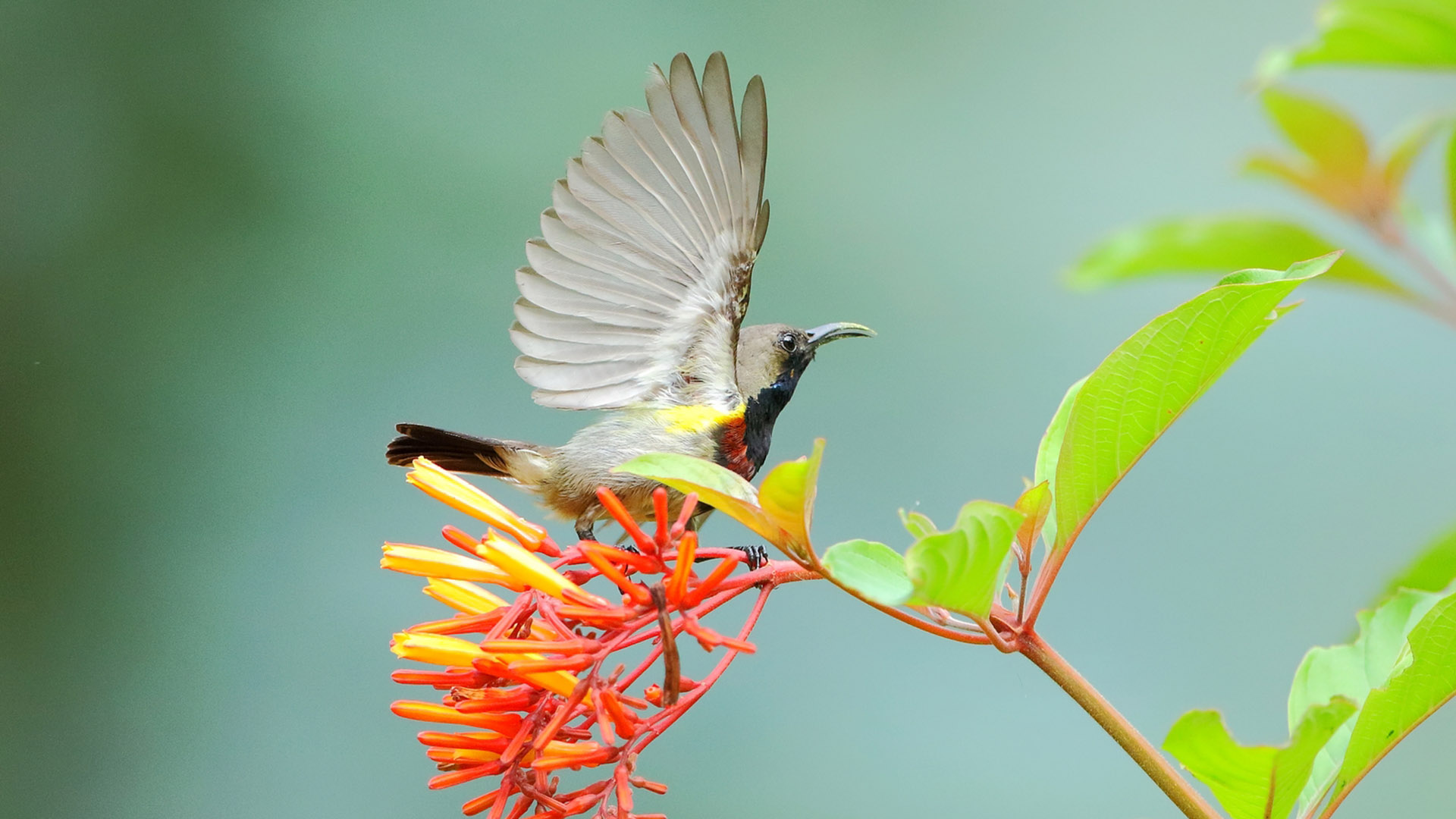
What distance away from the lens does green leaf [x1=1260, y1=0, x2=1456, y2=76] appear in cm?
94

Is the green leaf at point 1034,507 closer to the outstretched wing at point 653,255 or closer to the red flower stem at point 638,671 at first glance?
the red flower stem at point 638,671

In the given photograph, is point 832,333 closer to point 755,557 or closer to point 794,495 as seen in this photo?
point 755,557

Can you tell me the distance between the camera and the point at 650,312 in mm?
1135

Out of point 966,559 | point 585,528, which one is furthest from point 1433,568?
point 585,528

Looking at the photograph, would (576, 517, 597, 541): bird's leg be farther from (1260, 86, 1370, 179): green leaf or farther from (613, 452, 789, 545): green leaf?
(1260, 86, 1370, 179): green leaf

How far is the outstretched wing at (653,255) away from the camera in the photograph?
99 centimetres

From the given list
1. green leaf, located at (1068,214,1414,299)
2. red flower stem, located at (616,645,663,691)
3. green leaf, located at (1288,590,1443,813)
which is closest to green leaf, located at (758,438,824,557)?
red flower stem, located at (616,645,663,691)

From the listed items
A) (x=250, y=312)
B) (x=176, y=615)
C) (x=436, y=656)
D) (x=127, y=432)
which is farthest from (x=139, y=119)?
(x=436, y=656)

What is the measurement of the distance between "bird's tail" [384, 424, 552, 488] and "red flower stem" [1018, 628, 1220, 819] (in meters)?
0.64

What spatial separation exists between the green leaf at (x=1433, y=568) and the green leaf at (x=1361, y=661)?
20 cm

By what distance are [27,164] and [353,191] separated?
28.9 inches

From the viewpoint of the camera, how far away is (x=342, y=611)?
2.43m

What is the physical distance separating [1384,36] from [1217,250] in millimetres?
358

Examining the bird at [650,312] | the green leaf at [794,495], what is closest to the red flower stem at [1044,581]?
the green leaf at [794,495]
